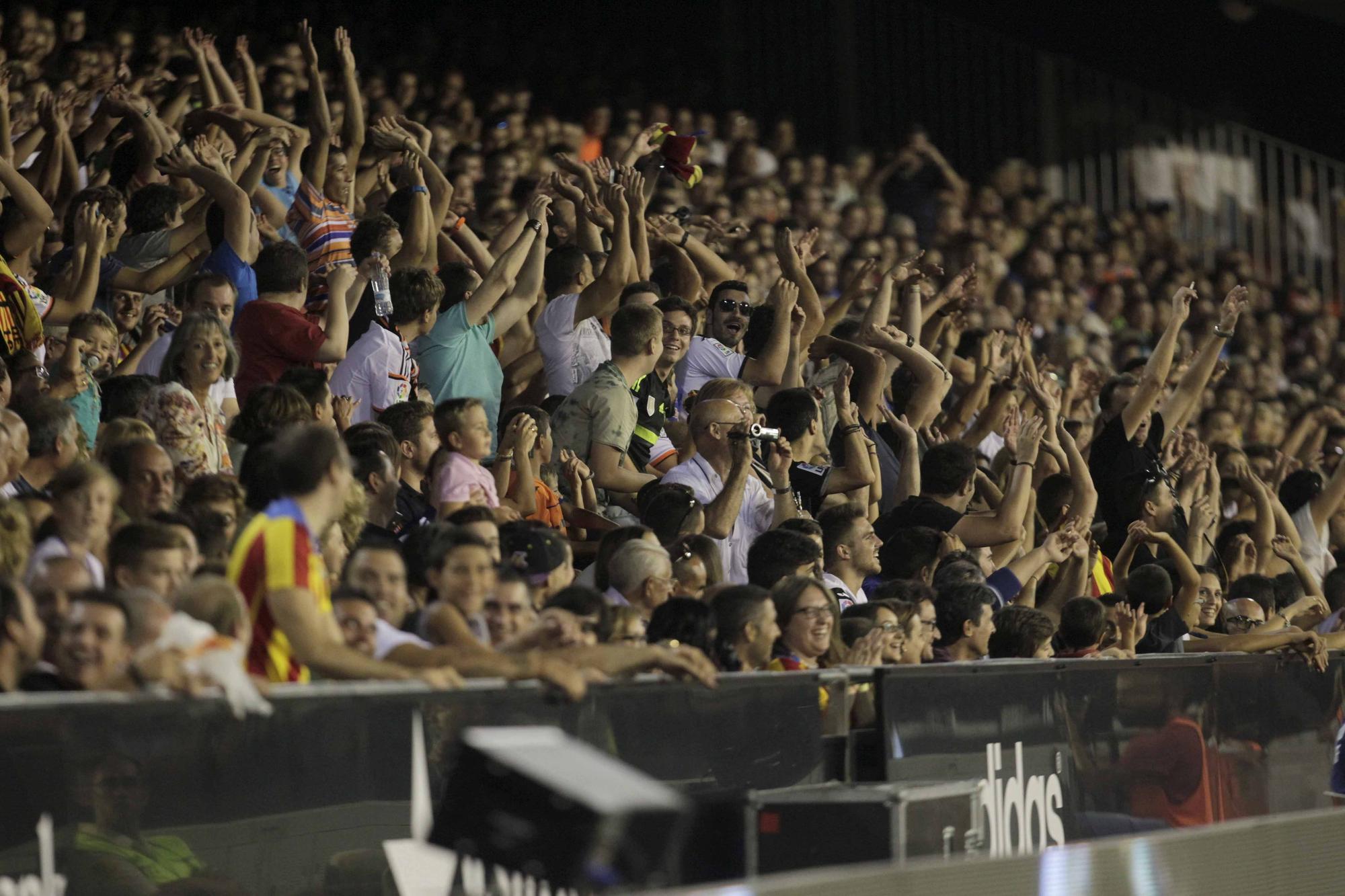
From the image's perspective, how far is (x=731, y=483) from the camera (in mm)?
7828

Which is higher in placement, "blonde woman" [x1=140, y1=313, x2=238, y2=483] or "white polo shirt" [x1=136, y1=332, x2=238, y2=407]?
"white polo shirt" [x1=136, y1=332, x2=238, y2=407]

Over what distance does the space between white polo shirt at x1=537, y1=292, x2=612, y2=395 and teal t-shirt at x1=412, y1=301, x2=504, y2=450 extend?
42 centimetres

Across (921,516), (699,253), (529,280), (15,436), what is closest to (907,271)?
(699,253)

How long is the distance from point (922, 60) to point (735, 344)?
38.5 feet

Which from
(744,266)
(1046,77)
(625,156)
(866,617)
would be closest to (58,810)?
(866,617)

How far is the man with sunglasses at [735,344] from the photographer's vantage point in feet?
30.7

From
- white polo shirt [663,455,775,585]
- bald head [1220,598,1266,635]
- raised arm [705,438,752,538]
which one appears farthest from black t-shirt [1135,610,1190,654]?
raised arm [705,438,752,538]

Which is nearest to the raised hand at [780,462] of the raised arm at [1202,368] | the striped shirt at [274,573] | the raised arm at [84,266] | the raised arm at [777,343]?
the raised arm at [777,343]

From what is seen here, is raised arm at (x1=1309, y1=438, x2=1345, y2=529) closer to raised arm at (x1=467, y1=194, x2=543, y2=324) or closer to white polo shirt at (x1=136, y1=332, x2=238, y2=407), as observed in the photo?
raised arm at (x1=467, y1=194, x2=543, y2=324)

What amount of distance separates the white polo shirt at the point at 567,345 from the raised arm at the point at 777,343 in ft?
2.42

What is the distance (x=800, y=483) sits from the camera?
8727mm

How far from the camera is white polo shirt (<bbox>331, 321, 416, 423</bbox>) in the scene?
8.14m

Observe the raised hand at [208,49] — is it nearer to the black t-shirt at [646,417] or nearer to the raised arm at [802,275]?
the raised arm at [802,275]

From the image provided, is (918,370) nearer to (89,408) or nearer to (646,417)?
(646,417)
